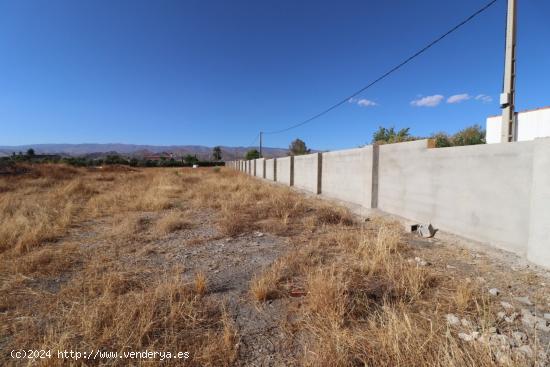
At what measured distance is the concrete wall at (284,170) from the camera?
15117 millimetres

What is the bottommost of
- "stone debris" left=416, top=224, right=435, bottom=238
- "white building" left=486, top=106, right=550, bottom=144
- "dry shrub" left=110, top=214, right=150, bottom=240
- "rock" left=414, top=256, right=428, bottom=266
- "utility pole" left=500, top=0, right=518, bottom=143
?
"dry shrub" left=110, top=214, right=150, bottom=240

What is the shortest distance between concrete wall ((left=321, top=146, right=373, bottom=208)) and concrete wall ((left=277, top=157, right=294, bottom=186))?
15.6 feet

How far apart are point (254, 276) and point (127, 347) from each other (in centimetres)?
147

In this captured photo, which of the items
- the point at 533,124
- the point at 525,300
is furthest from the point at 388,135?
the point at 525,300

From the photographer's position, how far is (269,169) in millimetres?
20781

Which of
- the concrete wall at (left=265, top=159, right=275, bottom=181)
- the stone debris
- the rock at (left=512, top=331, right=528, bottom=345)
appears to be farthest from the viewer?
the concrete wall at (left=265, top=159, right=275, bottom=181)

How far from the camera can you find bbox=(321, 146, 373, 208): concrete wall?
22.9 feet

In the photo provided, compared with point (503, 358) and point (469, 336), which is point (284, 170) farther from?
point (503, 358)

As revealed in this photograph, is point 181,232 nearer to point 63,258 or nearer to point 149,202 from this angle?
point 63,258

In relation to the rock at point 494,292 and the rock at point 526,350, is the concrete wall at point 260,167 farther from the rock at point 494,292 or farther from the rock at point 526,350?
the rock at point 526,350

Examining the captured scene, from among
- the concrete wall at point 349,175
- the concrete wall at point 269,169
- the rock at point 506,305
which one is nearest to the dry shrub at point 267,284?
the rock at point 506,305

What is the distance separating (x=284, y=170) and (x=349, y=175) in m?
8.32

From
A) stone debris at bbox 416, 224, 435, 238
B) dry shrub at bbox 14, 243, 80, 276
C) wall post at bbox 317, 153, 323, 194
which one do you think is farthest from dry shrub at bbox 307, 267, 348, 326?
wall post at bbox 317, 153, 323, 194

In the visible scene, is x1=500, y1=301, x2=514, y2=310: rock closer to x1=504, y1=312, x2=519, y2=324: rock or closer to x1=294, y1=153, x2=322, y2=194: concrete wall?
x1=504, y1=312, x2=519, y2=324: rock
